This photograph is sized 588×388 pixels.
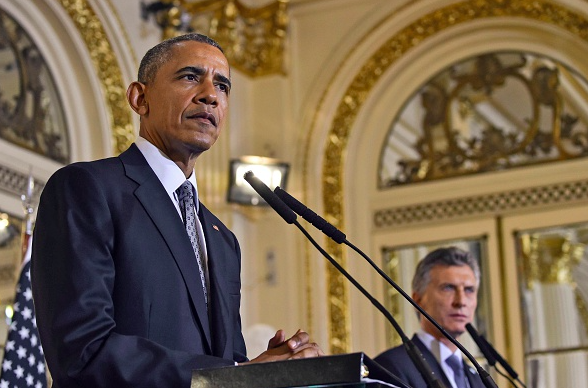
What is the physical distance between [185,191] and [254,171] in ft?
17.4

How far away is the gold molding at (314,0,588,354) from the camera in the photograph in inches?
315

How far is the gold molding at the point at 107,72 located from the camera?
7082 millimetres

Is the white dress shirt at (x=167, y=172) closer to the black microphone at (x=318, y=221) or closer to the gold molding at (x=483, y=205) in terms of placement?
the black microphone at (x=318, y=221)

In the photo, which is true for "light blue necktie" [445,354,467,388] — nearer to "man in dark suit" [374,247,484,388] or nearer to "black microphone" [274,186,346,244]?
"man in dark suit" [374,247,484,388]

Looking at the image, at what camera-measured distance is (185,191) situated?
2656mm

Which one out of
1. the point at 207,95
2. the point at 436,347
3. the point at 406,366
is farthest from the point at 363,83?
the point at 207,95

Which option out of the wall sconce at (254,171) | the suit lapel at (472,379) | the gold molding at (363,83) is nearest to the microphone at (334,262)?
the suit lapel at (472,379)

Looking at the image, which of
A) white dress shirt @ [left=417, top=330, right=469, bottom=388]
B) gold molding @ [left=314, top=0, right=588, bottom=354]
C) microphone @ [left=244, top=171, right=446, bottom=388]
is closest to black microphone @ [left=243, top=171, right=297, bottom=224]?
microphone @ [left=244, top=171, right=446, bottom=388]

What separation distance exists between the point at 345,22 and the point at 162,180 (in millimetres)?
6274

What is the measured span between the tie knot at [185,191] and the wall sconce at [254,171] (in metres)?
5.25

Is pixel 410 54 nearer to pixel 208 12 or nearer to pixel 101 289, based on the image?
pixel 208 12

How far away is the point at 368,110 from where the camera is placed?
848 cm

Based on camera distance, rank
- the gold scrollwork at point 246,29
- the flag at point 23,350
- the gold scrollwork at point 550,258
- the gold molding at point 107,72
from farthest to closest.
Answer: the gold scrollwork at point 246,29 < the gold scrollwork at point 550,258 < the gold molding at point 107,72 < the flag at point 23,350

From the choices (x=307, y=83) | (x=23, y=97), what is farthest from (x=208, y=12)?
(x=23, y=97)
